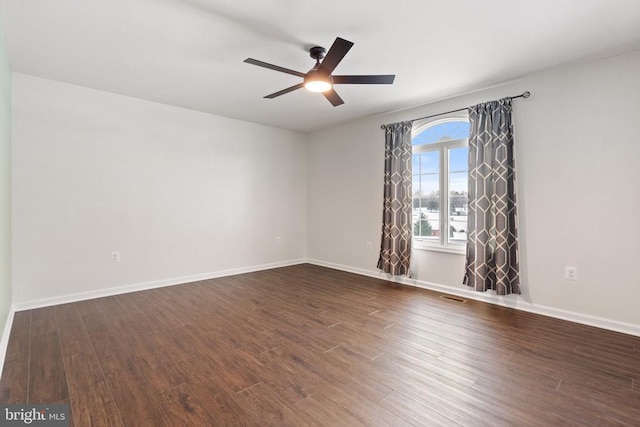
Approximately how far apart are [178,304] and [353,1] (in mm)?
3438

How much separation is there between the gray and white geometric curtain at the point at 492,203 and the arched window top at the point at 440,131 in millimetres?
286

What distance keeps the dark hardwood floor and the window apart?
101 centimetres

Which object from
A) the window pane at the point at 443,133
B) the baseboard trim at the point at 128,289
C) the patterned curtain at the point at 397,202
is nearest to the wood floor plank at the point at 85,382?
the baseboard trim at the point at 128,289

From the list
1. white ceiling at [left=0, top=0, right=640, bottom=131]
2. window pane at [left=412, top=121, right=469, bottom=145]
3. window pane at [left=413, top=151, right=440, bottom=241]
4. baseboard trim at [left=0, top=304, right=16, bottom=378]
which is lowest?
baseboard trim at [left=0, top=304, right=16, bottom=378]

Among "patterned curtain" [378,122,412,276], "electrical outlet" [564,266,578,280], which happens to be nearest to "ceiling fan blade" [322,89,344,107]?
"patterned curtain" [378,122,412,276]

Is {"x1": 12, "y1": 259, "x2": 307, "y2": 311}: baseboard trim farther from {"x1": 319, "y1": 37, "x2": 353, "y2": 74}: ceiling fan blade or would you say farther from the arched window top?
{"x1": 319, "y1": 37, "x2": 353, "y2": 74}: ceiling fan blade

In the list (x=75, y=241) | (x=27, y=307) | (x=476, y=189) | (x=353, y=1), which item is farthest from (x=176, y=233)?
(x=476, y=189)

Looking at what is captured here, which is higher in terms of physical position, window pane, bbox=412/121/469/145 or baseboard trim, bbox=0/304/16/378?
window pane, bbox=412/121/469/145

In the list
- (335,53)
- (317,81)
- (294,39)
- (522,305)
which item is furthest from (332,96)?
(522,305)

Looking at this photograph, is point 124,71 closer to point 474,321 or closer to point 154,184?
point 154,184

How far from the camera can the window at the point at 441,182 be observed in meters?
4.02

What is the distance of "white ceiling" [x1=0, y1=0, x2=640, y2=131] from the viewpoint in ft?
7.17

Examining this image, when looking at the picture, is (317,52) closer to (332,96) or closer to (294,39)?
(294,39)

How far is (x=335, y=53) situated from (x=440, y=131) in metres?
2.55
